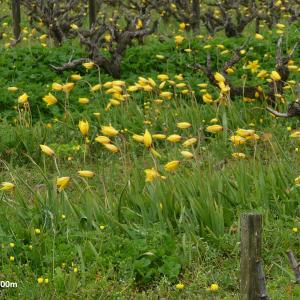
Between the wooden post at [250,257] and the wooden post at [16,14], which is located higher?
the wooden post at [250,257]

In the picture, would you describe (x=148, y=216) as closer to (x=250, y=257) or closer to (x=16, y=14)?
(x=250, y=257)

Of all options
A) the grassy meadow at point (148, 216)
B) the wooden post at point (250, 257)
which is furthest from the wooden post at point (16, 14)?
the wooden post at point (250, 257)

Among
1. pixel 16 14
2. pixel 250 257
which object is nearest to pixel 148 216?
pixel 250 257

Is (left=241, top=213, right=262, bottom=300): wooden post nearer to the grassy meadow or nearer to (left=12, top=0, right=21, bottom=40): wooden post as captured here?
the grassy meadow

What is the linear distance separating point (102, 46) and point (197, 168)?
17.2ft

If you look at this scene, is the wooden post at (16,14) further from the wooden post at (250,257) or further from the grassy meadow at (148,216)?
the wooden post at (250,257)

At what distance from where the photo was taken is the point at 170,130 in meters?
7.34

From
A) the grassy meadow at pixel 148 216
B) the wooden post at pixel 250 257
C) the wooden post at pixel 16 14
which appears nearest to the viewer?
the wooden post at pixel 250 257

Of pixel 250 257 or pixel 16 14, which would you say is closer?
pixel 250 257

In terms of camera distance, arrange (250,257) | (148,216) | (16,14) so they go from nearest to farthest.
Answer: (250,257), (148,216), (16,14)

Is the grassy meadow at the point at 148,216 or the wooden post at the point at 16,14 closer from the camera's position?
the grassy meadow at the point at 148,216

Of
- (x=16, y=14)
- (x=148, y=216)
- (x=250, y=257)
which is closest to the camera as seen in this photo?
(x=250, y=257)

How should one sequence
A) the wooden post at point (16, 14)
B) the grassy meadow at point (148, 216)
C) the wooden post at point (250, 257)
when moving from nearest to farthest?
the wooden post at point (250, 257) < the grassy meadow at point (148, 216) < the wooden post at point (16, 14)

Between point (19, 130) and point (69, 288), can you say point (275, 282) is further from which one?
point (19, 130)
